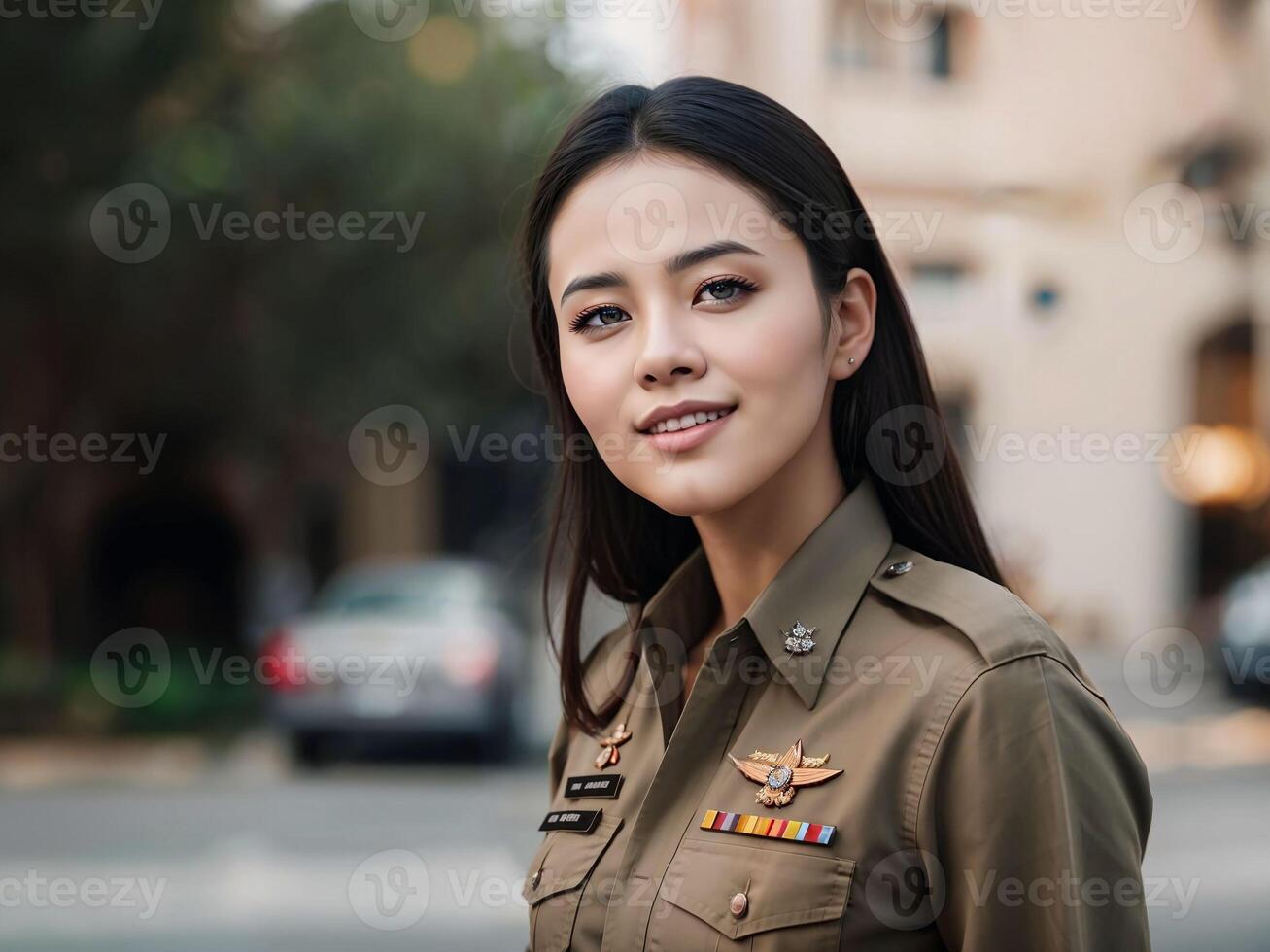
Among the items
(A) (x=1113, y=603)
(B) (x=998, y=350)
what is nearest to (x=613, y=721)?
(B) (x=998, y=350)

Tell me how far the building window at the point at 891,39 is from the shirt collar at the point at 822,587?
15.8 m

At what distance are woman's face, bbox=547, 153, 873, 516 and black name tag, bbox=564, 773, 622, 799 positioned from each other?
0.42 m

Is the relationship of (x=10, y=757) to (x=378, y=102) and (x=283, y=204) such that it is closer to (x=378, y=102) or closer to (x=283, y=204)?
(x=283, y=204)

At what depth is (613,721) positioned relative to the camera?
1.98m

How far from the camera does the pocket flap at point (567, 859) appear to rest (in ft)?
5.72

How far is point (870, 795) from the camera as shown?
4.68ft
